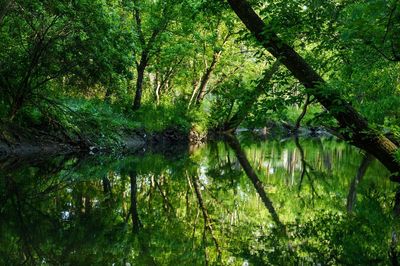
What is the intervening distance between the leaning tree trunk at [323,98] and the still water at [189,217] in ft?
3.26

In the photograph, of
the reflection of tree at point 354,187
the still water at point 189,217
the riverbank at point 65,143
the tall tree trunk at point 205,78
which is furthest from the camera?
the tall tree trunk at point 205,78

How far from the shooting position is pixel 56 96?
763 inches

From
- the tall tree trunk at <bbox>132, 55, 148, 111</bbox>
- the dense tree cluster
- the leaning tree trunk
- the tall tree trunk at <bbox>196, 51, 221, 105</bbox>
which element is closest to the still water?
the leaning tree trunk

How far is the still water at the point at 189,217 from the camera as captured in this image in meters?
5.23

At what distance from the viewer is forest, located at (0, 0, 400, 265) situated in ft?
18.6

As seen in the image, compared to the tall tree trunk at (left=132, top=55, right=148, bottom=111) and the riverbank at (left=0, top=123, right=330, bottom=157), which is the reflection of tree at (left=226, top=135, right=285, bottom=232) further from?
the tall tree trunk at (left=132, top=55, right=148, bottom=111)

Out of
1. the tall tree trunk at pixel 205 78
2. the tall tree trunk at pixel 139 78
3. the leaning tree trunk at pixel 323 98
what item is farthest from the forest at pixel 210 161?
the tall tree trunk at pixel 205 78

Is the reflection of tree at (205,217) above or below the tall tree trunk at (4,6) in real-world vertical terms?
below

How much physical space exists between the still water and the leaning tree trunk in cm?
99

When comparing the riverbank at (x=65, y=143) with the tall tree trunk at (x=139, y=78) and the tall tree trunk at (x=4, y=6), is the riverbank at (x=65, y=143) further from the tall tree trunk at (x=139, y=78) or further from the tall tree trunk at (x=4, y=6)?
the tall tree trunk at (x=4, y=6)

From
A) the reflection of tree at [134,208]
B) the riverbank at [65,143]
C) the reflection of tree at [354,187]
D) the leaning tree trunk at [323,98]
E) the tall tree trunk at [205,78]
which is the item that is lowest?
the reflection of tree at [134,208]

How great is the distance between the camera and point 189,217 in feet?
24.7

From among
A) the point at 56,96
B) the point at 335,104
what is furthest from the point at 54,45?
the point at 335,104

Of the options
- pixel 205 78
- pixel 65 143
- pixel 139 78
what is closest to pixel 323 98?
pixel 65 143
